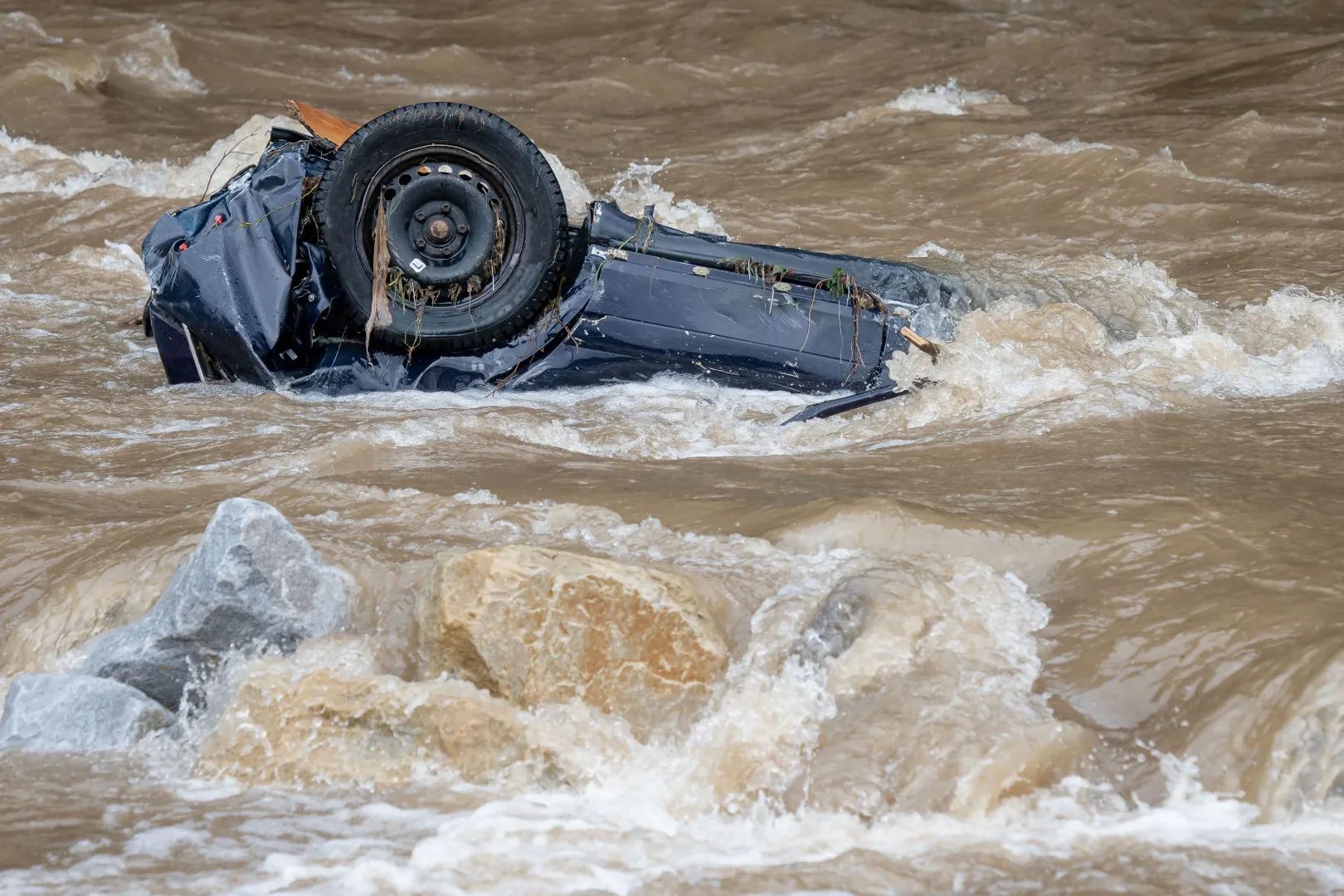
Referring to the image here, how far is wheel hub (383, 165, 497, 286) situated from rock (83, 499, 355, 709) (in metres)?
1.61

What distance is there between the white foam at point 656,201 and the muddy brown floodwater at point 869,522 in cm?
6

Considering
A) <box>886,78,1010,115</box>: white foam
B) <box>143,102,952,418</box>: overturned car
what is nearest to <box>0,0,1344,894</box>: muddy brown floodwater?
<box>143,102,952,418</box>: overturned car

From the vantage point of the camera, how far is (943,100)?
9484mm

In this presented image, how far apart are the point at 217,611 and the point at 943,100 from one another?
24.4ft

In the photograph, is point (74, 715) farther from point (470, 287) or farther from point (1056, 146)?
point (1056, 146)

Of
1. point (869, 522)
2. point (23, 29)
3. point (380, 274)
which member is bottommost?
point (869, 522)

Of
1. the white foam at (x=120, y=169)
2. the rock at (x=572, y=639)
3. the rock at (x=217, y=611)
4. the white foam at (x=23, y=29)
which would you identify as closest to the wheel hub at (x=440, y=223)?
the rock at (x=217, y=611)

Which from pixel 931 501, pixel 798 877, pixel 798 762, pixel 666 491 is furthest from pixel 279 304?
pixel 798 877

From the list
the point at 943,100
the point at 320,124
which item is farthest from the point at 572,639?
the point at 943,100

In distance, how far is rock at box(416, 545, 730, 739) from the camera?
3.16 metres

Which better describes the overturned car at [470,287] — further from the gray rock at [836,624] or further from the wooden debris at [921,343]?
the gray rock at [836,624]

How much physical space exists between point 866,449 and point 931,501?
0.72m

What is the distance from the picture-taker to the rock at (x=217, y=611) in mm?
3281

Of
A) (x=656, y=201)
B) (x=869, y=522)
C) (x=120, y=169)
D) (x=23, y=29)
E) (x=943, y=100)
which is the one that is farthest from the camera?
(x=23, y=29)
